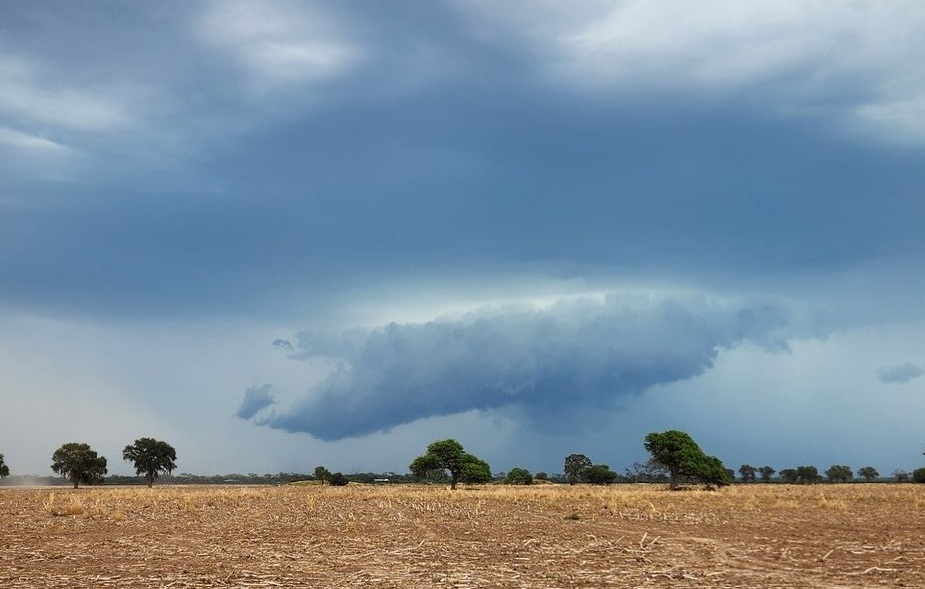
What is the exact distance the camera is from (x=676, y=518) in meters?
37.4

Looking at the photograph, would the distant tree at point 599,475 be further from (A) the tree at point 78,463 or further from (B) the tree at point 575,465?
(A) the tree at point 78,463

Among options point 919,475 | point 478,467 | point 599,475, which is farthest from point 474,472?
point 919,475

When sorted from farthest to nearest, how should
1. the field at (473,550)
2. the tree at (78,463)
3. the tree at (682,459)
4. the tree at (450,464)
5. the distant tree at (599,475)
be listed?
the distant tree at (599,475)
the tree at (78,463)
the tree at (450,464)
the tree at (682,459)
the field at (473,550)

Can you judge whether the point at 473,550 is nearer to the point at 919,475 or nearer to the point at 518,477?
the point at 518,477

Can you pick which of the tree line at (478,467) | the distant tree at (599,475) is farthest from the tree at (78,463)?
the distant tree at (599,475)

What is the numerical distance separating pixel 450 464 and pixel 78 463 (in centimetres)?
7481

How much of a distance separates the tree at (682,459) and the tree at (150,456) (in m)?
97.1

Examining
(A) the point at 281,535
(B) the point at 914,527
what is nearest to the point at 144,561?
(A) the point at 281,535

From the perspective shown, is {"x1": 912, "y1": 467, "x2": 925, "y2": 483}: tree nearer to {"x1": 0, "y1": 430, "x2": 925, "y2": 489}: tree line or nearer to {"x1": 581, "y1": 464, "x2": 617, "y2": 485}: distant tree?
{"x1": 0, "y1": 430, "x2": 925, "y2": 489}: tree line

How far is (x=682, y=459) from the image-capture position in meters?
86.1

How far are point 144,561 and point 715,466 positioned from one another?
3098 inches

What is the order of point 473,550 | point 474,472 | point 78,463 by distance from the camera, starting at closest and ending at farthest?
point 473,550
point 474,472
point 78,463

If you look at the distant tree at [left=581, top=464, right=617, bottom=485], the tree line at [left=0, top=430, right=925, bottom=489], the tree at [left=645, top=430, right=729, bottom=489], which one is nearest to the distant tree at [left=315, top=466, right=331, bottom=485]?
the tree line at [left=0, top=430, right=925, bottom=489]

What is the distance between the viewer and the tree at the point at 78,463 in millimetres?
136000
